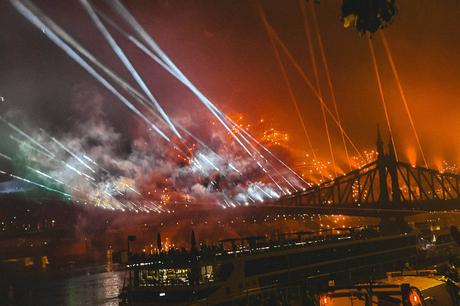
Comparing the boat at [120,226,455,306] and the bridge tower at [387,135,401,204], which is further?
the bridge tower at [387,135,401,204]

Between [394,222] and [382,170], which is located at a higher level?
[382,170]

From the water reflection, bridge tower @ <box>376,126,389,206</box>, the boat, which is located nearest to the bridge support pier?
bridge tower @ <box>376,126,389,206</box>

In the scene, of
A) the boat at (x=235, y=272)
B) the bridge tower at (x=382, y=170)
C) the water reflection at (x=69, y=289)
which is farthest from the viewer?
the bridge tower at (x=382, y=170)

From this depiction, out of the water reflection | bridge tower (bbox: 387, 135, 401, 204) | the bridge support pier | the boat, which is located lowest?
the water reflection

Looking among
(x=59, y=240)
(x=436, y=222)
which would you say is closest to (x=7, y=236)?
(x=59, y=240)

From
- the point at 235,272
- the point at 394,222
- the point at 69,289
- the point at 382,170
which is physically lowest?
the point at 69,289

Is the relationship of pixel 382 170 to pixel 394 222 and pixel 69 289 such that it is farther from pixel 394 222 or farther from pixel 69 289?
pixel 69 289

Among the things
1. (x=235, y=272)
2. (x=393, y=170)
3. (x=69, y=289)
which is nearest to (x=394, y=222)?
(x=393, y=170)

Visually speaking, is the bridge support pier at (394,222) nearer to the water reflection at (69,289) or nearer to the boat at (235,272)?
the boat at (235,272)

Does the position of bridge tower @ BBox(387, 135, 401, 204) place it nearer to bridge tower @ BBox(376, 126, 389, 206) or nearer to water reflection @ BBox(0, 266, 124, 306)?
bridge tower @ BBox(376, 126, 389, 206)

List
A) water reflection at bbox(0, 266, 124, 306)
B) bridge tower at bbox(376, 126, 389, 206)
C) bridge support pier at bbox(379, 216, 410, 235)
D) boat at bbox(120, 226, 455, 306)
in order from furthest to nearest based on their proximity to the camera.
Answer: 1. bridge tower at bbox(376, 126, 389, 206)
2. bridge support pier at bbox(379, 216, 410, 235)
3. water reflection at bbox(0, 266, 124, 306)
4. boat at bbox(120, 226, 455, 306)

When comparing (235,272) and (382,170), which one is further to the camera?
(382,170)

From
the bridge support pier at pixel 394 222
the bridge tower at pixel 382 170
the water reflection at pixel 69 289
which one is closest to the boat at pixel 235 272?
the water reflection at pixel 69 289
